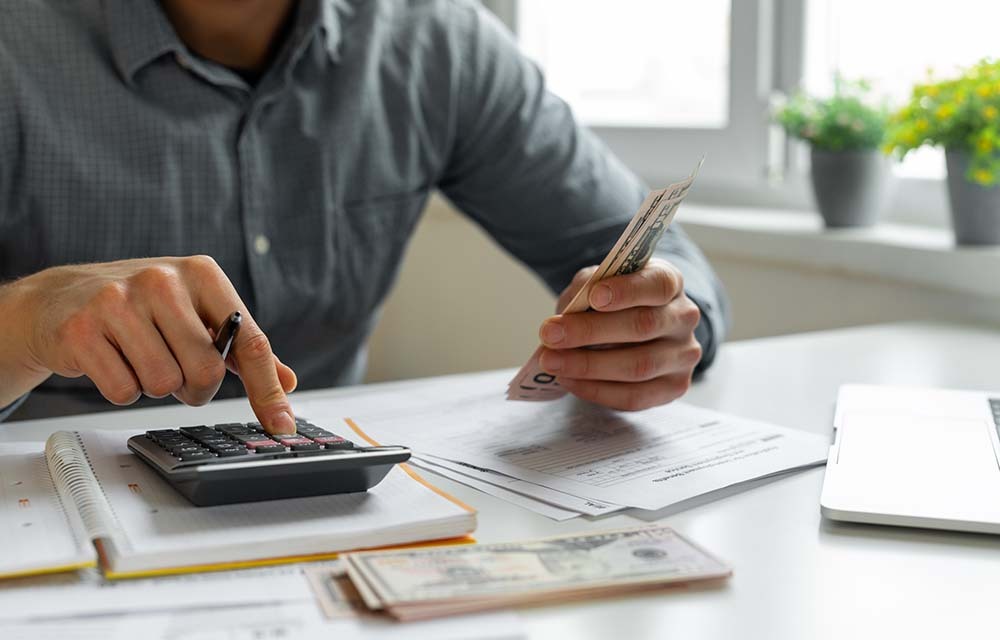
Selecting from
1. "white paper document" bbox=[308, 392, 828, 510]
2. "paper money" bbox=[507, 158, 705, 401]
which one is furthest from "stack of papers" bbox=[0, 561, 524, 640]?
"paper money" bbox=[507, 158, 705, 401]

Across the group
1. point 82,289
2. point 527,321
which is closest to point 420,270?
point 527,321

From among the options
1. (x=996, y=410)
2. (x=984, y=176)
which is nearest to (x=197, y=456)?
(x=996, y=410)

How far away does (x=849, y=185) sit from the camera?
1687 millimetres

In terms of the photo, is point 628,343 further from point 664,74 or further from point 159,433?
point 664,74

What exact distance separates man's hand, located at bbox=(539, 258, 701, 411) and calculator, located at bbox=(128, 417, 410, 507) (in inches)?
10.1

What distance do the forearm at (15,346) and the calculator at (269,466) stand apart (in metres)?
0.16

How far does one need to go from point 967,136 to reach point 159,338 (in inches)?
44.0

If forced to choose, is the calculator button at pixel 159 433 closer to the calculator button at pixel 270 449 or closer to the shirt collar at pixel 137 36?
the calculator button at pixel 270 449

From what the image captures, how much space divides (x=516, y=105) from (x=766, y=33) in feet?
2.36

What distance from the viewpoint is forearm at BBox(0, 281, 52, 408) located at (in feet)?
2.52

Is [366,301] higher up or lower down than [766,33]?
lower down

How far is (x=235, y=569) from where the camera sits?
0.56 m

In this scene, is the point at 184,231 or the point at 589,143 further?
the point at 589,143

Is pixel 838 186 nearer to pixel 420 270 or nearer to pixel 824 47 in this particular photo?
pixel 824 47
